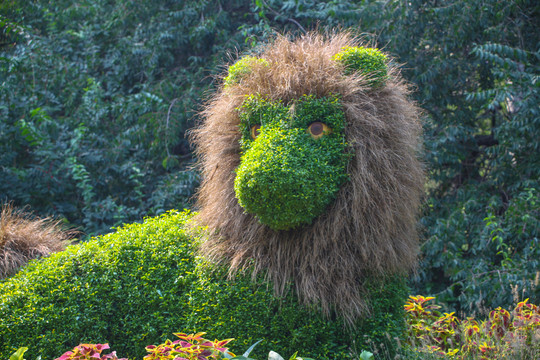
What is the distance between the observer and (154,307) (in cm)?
309

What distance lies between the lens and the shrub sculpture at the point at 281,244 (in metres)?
2.80

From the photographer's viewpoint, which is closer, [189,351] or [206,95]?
[189,351]

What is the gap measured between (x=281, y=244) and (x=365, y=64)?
1.28 metres

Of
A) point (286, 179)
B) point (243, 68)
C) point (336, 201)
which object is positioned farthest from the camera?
point (243, 68)

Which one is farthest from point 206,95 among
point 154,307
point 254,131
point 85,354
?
point 85,354

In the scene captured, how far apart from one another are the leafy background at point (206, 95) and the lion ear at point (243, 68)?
2052 mm

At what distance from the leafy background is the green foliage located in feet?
7.44

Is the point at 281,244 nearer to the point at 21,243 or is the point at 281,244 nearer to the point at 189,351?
the point at 189,351

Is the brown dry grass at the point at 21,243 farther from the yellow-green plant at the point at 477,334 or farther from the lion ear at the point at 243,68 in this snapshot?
the yellow-green plant at the point at 477,334

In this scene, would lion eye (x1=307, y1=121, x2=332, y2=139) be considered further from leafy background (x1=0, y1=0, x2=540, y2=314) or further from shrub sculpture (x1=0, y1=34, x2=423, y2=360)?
leafy background (x1=0, y1=0, x2=540, y2=314)

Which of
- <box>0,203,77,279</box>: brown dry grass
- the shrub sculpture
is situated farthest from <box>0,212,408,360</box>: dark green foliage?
<box>0,203,77,279</box>: brown dry grass

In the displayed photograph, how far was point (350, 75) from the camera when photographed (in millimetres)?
3035

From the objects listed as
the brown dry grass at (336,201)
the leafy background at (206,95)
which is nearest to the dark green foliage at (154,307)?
the brown dry grass at (336,201)

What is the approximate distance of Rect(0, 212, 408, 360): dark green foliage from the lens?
9.41ft
